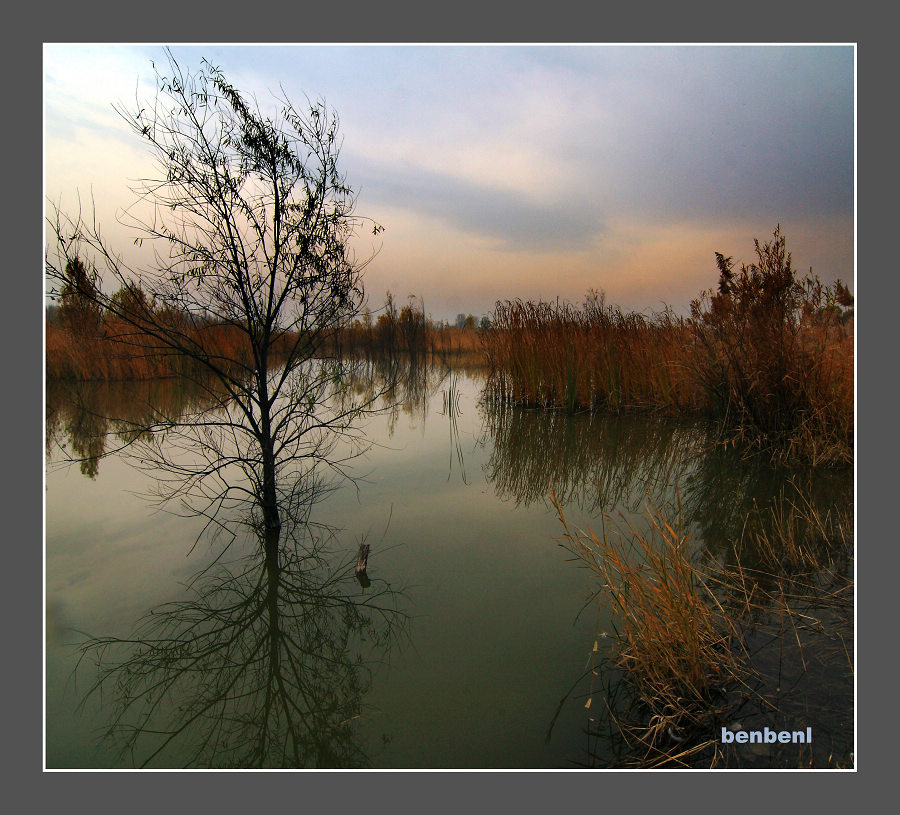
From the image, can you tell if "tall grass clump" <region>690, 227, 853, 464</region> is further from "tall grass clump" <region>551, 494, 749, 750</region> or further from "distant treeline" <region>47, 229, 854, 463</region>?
"tall grass clump" <region>551, 494, 749, 750</region>

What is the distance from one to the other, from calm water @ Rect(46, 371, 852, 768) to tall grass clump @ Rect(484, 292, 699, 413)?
2556mm

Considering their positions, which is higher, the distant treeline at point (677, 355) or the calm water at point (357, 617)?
the distant treeline at point (677, 355)

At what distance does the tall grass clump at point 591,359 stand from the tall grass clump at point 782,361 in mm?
1562

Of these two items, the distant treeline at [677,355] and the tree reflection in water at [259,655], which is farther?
the distant treeline at [677,355]

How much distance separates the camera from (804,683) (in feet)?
6.04

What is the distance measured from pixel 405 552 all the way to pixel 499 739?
1.50 meters

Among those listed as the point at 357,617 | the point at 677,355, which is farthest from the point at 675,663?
the point at 677,355

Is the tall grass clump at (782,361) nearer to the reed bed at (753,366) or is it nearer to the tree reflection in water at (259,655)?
the reed bed at (753,366)

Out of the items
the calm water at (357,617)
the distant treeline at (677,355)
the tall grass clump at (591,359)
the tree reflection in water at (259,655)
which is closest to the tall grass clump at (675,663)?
the calm water at (357,617)

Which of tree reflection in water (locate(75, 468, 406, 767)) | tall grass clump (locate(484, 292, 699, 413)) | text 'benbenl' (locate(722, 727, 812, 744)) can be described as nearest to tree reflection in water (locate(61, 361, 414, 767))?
tree reflection in water (locate(75, 468, 406, 767))

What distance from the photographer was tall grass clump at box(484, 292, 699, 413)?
732cm

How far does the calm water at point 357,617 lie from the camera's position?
1.82 metres

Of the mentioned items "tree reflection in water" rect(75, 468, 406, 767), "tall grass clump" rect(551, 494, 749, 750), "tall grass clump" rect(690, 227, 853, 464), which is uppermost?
"tall grass clump" rect(690, 227, 853, 464)

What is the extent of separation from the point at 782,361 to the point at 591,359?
3.24 meters
